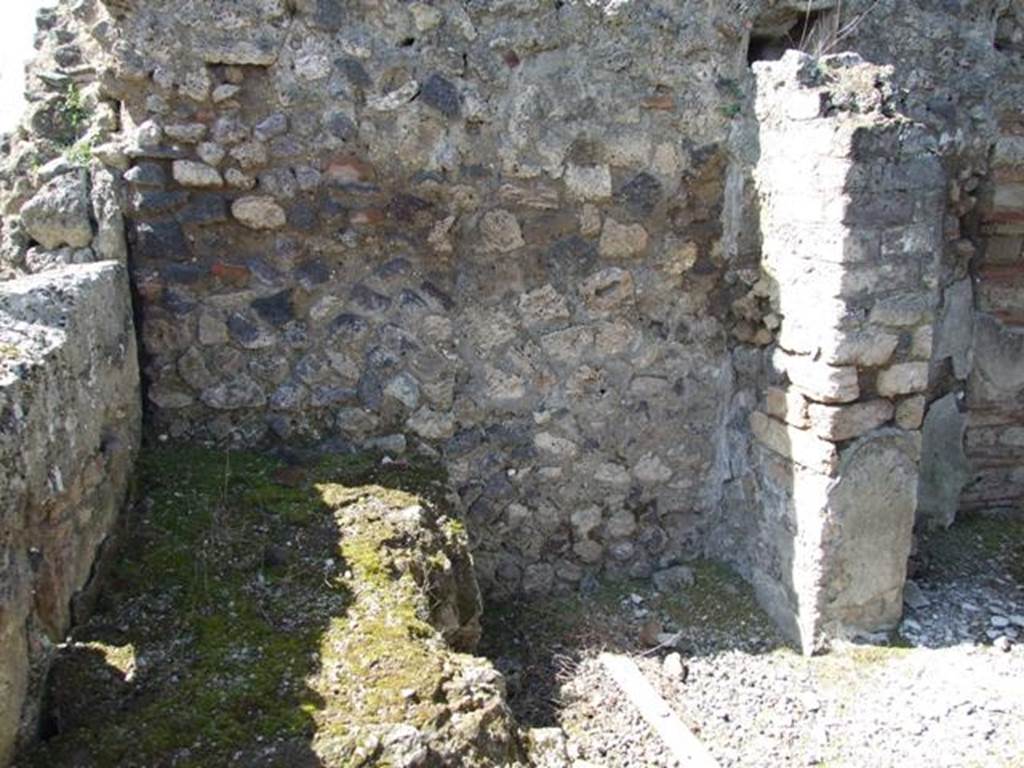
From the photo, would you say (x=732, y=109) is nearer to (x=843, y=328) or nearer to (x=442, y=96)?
(x=843, y=328)

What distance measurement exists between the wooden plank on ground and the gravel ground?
4 cm

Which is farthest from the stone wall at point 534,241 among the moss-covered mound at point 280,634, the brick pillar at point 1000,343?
the brick pillar at point 1000,343

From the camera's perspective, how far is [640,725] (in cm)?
320

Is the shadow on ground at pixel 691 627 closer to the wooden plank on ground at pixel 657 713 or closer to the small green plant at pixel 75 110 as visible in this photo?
the wooden plank on ground at pixel 657 713

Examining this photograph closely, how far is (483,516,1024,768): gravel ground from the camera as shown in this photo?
10.2 ft

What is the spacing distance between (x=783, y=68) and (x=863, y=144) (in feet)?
1.49

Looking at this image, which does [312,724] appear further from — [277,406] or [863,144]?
[863,144]

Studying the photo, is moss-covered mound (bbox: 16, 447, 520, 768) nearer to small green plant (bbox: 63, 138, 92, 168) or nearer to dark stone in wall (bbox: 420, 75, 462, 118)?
small green plant (bbox: 63, 138, 92, 168)

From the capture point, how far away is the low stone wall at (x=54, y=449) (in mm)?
2090

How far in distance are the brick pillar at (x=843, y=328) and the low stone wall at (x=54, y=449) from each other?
236 cm

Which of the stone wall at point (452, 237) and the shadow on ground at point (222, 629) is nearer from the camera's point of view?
the shadow on ground at point (222, 629)

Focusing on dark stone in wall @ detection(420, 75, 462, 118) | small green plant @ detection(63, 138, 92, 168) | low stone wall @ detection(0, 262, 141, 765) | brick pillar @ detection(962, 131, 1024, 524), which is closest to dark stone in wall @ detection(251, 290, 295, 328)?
low stone wall @ detection(0, 262, 141, 765)

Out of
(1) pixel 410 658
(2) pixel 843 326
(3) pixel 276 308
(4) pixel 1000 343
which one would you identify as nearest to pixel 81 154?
(3) pixel 276 308

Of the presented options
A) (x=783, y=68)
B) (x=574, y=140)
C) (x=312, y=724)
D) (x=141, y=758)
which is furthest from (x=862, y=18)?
(x=141, y=758)
